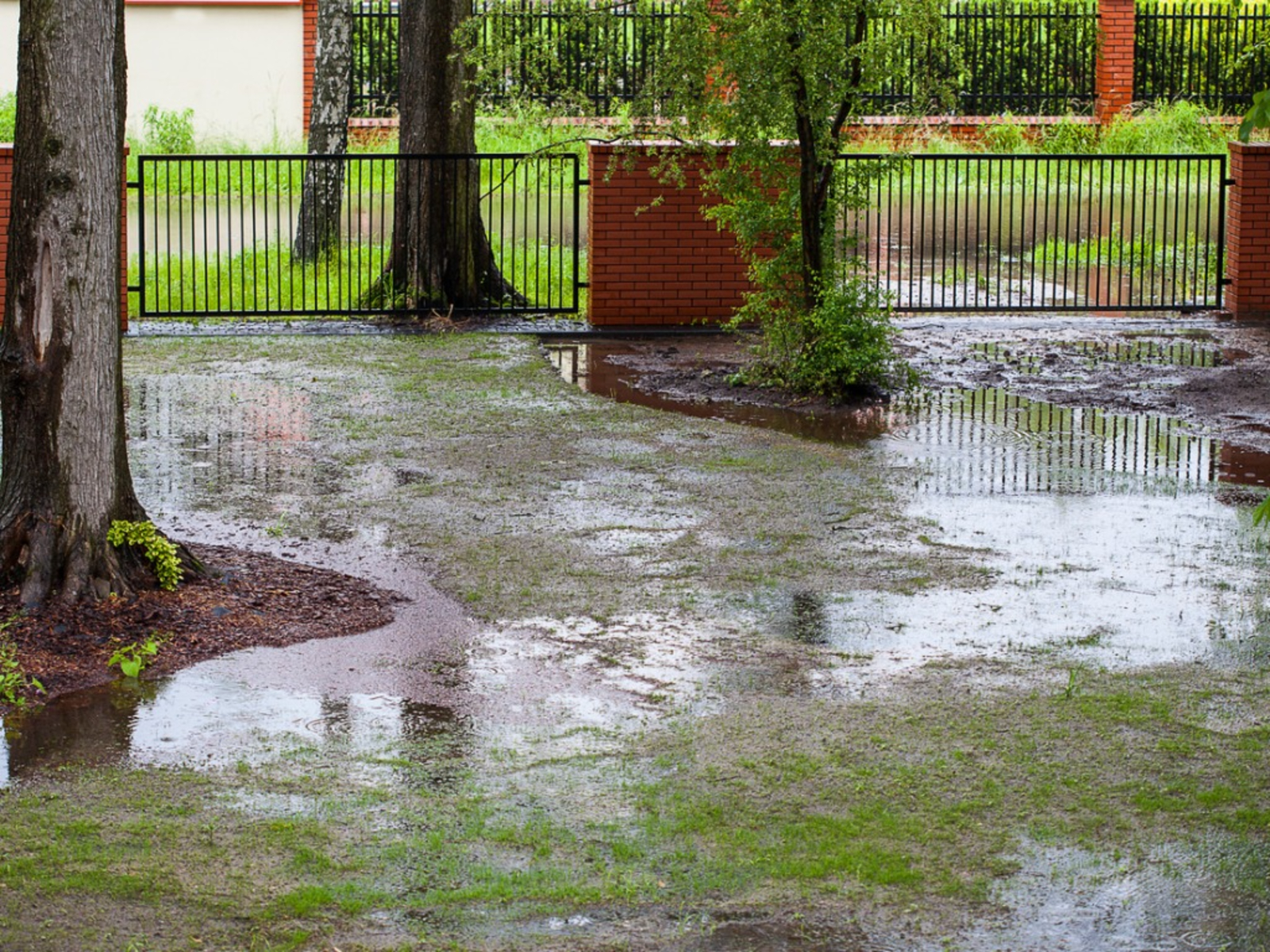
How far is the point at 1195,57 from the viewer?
101 ft

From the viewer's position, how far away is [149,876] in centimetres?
552

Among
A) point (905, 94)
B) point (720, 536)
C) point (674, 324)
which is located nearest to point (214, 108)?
point (905, 94)

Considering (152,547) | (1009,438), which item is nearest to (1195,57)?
(1009,438)

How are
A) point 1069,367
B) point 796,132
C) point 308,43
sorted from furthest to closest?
point 308,43, point 1069,367, point 796,132

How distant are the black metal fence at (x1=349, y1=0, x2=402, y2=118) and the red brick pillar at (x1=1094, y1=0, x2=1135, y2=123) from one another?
1101cm

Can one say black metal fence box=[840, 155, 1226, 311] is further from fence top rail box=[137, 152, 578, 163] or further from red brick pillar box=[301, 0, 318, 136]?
red brick pillar box=[301, 0, 318, 136]

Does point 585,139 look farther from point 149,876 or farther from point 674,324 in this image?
point 149,876

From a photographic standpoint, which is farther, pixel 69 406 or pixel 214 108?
pixel 214 108

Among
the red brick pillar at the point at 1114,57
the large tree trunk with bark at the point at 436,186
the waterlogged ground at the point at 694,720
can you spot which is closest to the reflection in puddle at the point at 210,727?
Answer: the waterlogged ground at the point at 694,720

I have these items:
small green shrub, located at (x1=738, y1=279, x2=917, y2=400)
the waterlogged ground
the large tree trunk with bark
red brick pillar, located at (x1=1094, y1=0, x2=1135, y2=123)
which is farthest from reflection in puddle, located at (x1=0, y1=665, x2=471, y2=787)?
red brick pillar, located at (x1=1094, y1=0, x2=1135, y2=123)

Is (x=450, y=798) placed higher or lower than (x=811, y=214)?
lower

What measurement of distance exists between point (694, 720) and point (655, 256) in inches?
372

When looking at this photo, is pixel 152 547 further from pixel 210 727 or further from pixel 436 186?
pixel 436 186

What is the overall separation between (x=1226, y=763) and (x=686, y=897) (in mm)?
2137
